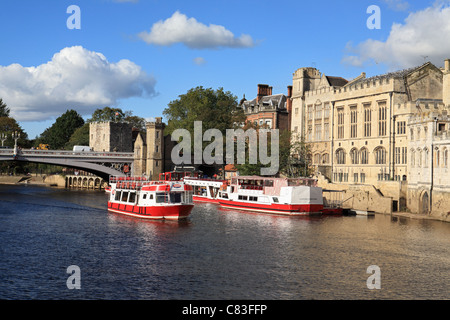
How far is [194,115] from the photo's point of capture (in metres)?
112

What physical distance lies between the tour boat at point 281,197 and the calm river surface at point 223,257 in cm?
529

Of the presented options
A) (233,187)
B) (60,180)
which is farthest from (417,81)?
(60,180)

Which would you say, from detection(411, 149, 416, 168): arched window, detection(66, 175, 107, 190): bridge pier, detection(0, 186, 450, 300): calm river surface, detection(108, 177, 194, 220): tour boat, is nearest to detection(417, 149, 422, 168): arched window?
detection(411, 149, 416, 168): arched window

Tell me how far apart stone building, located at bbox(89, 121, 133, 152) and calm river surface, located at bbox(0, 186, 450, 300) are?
70522 millimetres

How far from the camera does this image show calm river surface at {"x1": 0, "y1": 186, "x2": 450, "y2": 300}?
109ft

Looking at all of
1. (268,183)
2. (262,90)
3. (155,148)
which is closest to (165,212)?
(268,183)

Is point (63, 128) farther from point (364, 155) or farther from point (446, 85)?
point (446, 85)

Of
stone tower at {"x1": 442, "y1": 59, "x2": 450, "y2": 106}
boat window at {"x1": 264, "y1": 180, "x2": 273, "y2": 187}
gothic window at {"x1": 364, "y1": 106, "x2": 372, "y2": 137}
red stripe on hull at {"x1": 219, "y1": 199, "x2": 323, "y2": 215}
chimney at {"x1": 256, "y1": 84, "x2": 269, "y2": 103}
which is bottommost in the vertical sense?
red stripe on hull at {"x1": 219, "y1": 199, "x2": 323, "y2": 215}

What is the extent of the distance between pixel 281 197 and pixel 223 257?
30313 mm

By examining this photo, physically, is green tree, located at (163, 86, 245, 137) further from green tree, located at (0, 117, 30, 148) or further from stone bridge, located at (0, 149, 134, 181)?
green tree, located at (0, 117, 30, 148)

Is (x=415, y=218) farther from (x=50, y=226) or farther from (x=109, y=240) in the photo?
(x=50, y=226)

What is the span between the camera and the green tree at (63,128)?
16925 centimetres

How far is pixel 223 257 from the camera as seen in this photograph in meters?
42.0

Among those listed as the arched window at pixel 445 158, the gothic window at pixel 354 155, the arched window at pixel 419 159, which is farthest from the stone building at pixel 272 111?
the arched window at pixel 445 158
